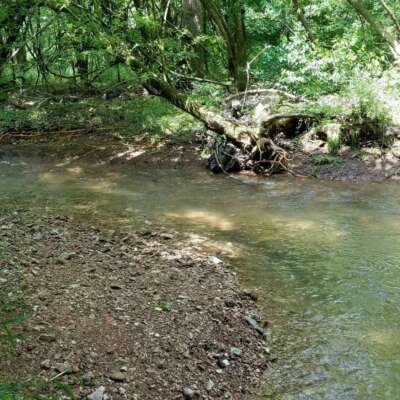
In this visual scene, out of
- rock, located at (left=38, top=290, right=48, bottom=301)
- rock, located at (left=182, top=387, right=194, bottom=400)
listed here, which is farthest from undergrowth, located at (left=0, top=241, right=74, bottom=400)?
rock, located at (left=182, top=387, right=194, bottom=400)

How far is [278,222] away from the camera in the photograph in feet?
25.0

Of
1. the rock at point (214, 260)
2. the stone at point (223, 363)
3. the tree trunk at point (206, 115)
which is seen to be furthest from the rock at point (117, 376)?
the tree trunk at point (206, 115)

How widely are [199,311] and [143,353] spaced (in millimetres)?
878

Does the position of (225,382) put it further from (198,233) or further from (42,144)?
(42,144)

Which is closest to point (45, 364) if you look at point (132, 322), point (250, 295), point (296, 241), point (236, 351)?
point (132, 322)

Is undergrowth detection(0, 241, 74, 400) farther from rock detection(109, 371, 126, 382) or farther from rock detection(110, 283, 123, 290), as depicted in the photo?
rock detection(110, 283, 123, 290)

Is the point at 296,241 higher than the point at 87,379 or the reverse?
the reverse

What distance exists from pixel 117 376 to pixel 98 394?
0.24 m

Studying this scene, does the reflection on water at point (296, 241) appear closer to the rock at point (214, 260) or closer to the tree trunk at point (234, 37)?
the rock at point (214, 260)

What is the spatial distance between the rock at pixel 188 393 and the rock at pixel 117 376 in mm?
399

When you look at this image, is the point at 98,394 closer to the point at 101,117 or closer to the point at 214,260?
the point at 214,260

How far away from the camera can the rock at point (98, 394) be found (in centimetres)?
318

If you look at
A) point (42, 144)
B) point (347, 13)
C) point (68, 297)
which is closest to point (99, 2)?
point (42, 144)

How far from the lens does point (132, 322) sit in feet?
13.7
